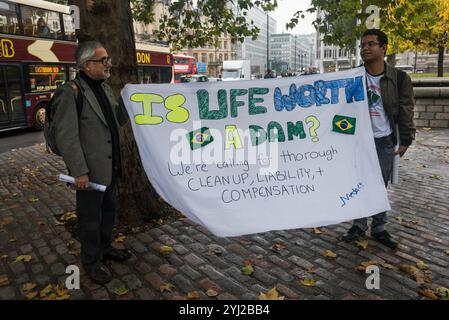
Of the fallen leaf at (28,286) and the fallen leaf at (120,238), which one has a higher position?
the fallen leaf at (120,238)

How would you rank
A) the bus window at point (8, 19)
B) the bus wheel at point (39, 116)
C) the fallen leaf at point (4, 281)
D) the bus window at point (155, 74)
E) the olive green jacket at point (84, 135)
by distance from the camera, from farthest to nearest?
the bus window at point (155, 74)
the bus wheel at point (39, 116)
the bus window at point (8, 19)
the fallen leaf at point (4, 281)
the olive green jacket at point (84, 135)

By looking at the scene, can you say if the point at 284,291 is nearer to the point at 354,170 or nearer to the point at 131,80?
the point at 354,170

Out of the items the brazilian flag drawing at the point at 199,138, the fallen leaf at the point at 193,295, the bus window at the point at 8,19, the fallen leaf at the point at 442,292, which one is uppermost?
the bus window at the point at 8,19

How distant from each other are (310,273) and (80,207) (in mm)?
2217

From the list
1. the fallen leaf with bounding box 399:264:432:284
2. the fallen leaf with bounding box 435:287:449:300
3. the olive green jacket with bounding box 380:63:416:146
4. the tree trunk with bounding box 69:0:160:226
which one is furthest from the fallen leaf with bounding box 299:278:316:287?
the tree trunk with bounding box 69:0:160:226

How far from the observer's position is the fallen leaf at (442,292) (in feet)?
9.95

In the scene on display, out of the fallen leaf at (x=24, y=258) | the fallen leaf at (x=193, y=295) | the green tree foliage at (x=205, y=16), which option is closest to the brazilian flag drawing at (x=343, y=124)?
the fallen leaf at (x=193, y=295)

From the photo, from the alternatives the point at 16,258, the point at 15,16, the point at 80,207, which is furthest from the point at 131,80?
the point at 15,16

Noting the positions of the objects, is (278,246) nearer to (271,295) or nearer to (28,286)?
(271,295)

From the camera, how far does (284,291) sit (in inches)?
125

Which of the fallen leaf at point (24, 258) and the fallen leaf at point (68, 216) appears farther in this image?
the fallen leaf at point (68, 216)

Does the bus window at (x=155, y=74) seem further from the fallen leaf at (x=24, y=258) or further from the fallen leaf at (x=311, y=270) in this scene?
the fallen leaf at (x=311, y=270)

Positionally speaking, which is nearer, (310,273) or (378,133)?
(310,273)

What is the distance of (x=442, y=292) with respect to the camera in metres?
3.08
